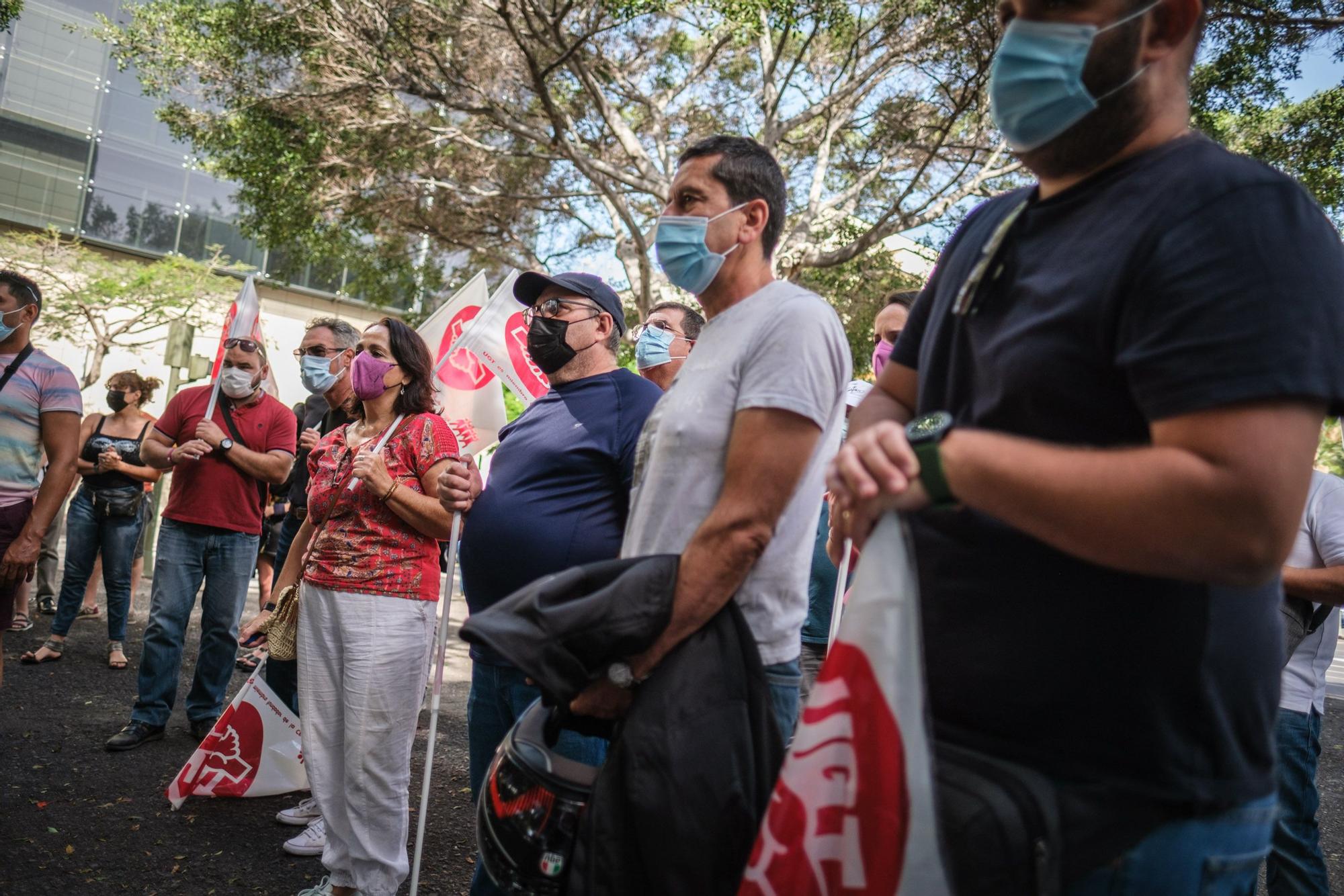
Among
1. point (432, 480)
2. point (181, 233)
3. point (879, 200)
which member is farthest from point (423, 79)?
point (181, 233)

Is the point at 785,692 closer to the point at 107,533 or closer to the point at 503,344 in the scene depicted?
the point at 503,344

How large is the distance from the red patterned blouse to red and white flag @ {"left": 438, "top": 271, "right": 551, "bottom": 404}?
0.71 m

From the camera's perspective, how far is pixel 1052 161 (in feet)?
4.86

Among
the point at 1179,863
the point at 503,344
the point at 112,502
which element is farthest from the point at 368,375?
the point at 112,502

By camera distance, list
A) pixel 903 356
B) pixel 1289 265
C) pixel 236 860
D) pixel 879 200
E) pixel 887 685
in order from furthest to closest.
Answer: pixel 879 200
pixel 236 860
pixel 903 356
pixel 887 685
pixel 1289 265

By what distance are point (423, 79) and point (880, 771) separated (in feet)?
45.8

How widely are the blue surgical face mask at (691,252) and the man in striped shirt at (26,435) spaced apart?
3475 millimetres

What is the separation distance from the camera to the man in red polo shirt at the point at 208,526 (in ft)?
18.7

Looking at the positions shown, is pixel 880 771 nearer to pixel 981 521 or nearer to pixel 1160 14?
pixel 981 521

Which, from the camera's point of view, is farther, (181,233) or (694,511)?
(181,233)

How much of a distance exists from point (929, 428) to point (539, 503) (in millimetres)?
1873

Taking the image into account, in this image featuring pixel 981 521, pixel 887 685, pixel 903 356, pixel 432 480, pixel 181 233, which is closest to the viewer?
pixel 887 685

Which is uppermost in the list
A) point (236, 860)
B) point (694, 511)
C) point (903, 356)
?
point (903, 356)

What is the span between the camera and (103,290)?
86.2 feet
